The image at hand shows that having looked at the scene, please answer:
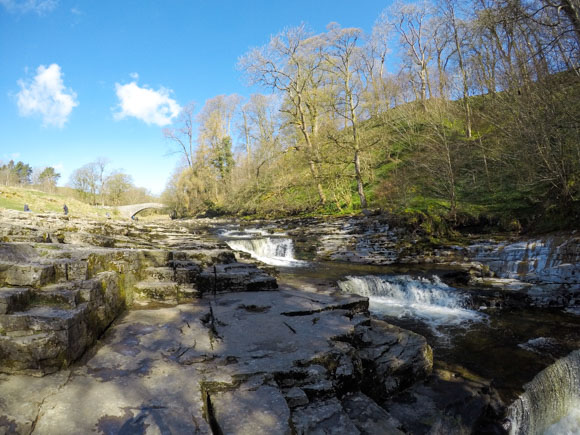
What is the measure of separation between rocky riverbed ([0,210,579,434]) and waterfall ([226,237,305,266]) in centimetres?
656

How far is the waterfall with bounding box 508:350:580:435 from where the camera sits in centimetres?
396

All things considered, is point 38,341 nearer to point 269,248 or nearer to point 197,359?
point 197,359

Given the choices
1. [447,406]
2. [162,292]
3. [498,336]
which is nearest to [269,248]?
[162,292]

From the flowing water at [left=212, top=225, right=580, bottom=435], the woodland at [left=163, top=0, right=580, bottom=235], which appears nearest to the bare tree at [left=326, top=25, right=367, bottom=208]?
the woodland at [left=163, top=0, right=580, bottom=235]

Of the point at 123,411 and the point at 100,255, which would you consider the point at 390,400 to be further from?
the point at 100,255

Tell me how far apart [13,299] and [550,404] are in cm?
656

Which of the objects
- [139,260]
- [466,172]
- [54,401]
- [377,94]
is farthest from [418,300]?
[377,94]

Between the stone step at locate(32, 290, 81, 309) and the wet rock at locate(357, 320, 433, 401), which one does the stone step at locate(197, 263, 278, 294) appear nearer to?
the wet rock at locate(357, 320, 433, 401)

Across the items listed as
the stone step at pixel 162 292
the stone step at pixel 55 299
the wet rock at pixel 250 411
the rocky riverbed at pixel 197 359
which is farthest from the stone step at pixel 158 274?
the wet rock at pixel 250 411

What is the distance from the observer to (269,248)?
13.2 metres

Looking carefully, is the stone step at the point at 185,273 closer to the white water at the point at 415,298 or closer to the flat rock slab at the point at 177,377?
the flat rock slab at the point at 177,377

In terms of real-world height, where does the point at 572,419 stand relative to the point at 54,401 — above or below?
below

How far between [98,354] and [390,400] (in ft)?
A: 10.4

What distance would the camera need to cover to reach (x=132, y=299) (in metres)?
4.75
